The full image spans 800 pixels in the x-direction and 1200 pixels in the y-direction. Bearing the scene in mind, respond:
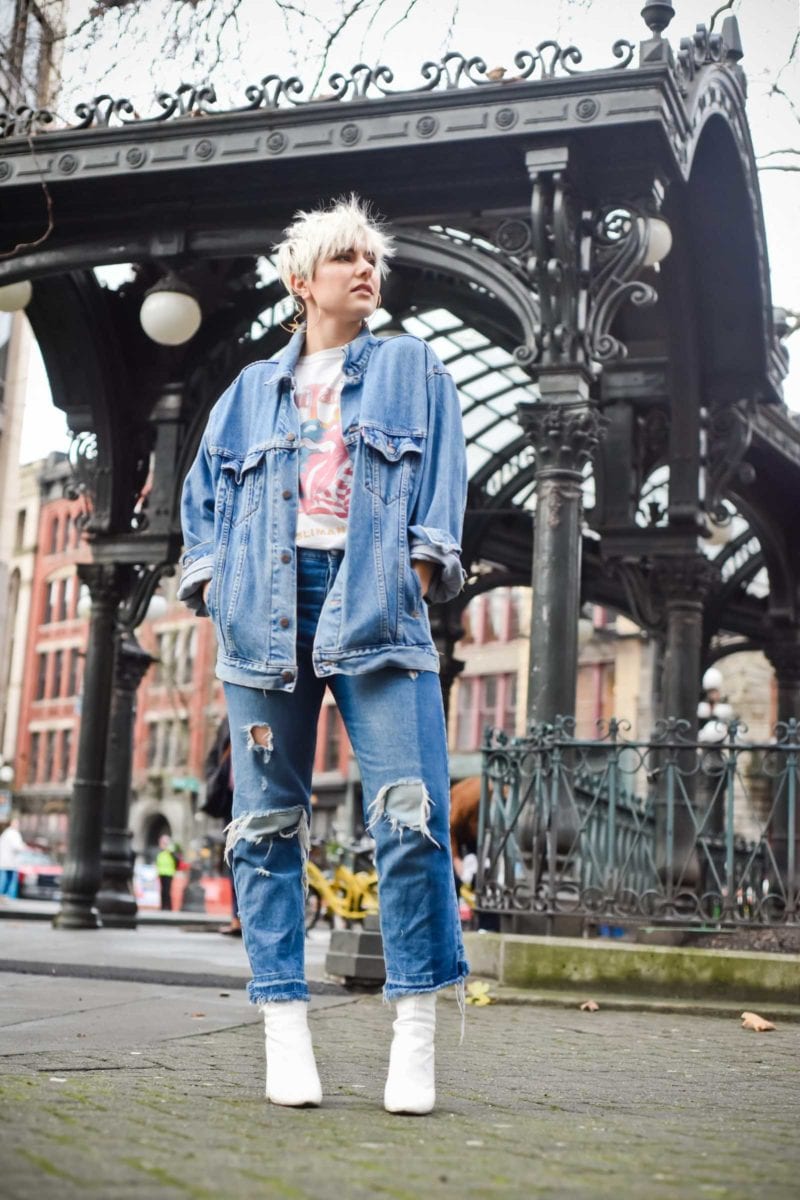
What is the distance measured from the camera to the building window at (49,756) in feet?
240

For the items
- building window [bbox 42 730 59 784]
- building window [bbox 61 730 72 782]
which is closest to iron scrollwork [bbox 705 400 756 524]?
building window [bbox 61 730 72 782]

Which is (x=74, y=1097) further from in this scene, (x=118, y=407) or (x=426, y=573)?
(x=118, y=407)

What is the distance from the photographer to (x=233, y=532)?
3.95 meters

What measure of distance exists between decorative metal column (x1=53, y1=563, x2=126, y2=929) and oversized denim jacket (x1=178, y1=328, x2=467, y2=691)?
29.8 ft

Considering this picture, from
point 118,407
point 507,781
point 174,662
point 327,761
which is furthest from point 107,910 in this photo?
point 174,662

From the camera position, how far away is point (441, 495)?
3873 mm

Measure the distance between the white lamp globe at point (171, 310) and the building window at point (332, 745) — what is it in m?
44.9

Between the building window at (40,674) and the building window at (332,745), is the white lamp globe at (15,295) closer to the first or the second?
the building window at (332,745)

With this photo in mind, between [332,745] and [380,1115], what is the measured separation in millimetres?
53078

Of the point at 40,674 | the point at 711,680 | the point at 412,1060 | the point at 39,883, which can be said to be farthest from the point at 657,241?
the point at 40,674

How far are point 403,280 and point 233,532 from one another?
9742 mm

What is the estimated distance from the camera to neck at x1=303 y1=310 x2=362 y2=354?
4117 mm

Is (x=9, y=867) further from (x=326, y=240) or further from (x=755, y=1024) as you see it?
(x=326, y=240)

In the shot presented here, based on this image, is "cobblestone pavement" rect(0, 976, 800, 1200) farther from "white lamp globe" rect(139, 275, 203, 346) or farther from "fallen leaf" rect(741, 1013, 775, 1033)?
"white lamp globe" rect(139, 275, 203, 346)
